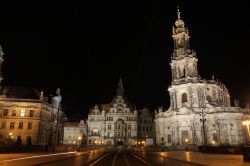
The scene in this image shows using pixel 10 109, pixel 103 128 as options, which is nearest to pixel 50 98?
pixel 10 109

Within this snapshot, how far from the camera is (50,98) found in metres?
63.1

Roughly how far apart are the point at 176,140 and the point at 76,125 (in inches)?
1790

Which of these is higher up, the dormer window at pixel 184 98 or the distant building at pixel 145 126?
the dormer window at pixel 184 98

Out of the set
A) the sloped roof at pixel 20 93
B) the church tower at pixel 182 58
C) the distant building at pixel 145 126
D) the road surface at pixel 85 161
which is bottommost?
the road surface at pixel 85 161

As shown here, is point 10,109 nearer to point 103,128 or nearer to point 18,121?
point 18,121

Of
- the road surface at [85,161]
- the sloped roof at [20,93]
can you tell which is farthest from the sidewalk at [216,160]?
the sloped roof at [20,93]

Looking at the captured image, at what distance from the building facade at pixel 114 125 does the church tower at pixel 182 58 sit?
24.7m

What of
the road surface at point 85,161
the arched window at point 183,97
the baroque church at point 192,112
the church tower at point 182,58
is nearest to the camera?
the road surface at point 85,161

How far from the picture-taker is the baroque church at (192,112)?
59031mm

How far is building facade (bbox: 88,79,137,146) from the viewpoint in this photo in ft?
274

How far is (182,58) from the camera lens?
73312 mm

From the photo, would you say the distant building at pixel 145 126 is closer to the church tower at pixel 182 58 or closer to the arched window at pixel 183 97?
the church tower at pixel 182 58

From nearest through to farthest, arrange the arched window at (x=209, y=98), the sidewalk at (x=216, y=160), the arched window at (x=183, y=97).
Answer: the sidewalk at (x=216, y=160), the arched window at (x=209, y=98), the arched window at (x=183, y=97)

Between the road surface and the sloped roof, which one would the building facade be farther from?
the road surface
